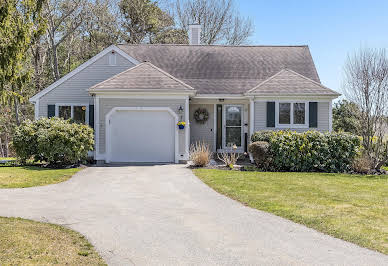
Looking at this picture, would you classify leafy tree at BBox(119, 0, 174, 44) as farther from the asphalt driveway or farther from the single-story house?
the asphalt driveway

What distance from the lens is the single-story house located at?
15859 millimetres

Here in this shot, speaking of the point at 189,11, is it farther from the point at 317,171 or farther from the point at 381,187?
the point at 381,187

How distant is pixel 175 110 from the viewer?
624 inches

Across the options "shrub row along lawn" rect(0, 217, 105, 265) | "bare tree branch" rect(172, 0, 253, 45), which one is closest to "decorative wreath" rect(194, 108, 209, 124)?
"shrub row along lawn" rect(0, 217, 105, 265)

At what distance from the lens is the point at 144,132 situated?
16.1 metres

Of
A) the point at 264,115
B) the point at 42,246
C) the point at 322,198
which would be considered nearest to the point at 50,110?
the point at 264,115

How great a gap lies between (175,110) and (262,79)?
547 cm

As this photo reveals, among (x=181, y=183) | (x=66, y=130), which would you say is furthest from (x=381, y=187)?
(x=66, y=130)

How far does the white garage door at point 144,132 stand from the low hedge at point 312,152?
4.22 meters

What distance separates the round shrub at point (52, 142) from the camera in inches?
547

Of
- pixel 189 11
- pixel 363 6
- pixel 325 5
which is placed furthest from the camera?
pixel 189 11

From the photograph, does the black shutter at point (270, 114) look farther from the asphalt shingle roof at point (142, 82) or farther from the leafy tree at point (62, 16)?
the leafy tree at point (62, 16)

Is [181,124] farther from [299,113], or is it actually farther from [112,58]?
[112,58]

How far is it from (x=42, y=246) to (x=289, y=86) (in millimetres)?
13937
